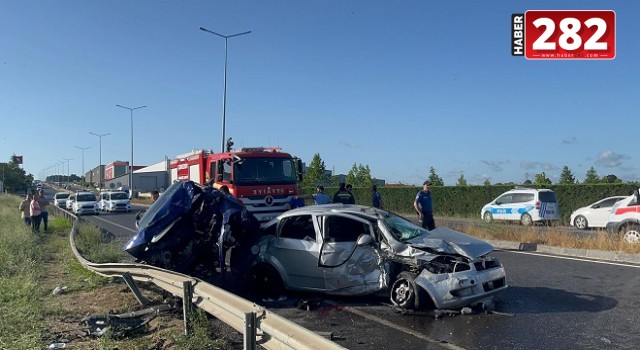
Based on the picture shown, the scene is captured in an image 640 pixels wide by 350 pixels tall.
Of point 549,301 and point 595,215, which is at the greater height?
point 595,215

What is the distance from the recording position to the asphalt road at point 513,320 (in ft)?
20.8

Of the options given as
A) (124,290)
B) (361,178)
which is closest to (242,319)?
(124,290)

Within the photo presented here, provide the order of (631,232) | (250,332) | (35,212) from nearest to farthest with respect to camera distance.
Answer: (250,332) < (631,232) < (35,212)

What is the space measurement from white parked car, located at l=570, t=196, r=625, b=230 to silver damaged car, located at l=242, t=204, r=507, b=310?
17.2m

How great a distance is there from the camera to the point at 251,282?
29.7 feet

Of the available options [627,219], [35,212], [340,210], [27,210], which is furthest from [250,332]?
[27,210]

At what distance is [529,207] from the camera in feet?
82.9

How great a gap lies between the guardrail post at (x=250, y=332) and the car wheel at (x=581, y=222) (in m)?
22.2

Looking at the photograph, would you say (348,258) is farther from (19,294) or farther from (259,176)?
(259,176)

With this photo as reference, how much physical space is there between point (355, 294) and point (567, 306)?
2988 millimetres

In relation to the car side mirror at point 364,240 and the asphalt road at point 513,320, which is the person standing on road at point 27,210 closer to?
the asphalt road at point 513,320

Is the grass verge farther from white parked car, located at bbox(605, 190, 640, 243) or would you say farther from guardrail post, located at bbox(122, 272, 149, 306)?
white parked car, located at bbox(605, 190, 640, 243)

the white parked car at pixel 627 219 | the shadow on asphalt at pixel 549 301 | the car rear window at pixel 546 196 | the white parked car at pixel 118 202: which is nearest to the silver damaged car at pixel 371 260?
the shadow on asphalt at pixel 549 301

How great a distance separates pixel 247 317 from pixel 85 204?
37.0 metres
